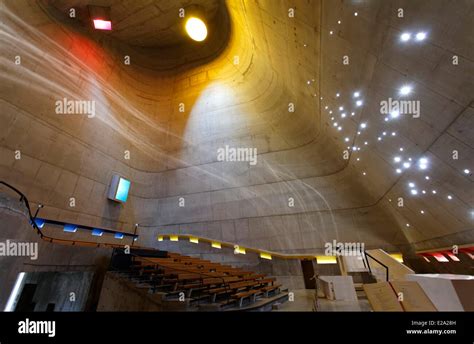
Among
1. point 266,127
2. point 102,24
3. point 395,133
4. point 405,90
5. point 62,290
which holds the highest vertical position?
point 102,24

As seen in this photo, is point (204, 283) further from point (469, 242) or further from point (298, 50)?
point (298, 50)

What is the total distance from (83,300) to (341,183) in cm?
831

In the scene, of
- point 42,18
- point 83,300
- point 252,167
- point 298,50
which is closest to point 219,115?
point 252,167

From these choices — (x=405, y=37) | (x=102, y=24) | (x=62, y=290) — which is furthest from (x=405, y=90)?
(x=102, y=24)

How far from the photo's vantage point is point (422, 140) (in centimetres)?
367
